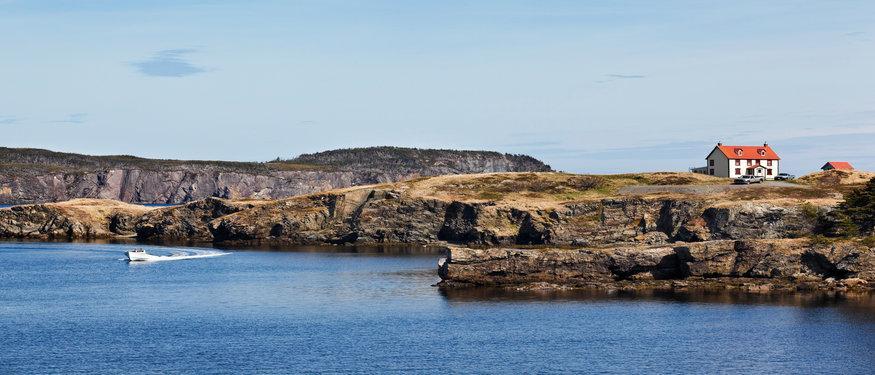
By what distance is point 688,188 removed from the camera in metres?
179

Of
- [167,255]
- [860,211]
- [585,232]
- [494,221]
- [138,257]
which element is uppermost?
[860,211]

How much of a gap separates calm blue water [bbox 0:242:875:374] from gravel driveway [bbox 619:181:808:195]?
Answer: 2641 inches

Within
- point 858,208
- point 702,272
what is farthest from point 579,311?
point 858,208

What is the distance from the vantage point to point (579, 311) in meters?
93.2

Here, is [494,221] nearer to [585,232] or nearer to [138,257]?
[585,232]

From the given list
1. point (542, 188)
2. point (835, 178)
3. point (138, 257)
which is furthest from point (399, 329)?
point (835, 178)

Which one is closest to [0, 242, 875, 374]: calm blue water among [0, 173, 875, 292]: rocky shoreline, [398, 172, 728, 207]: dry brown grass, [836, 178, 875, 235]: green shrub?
[0, 173, 875, 292]: rocky shoreline

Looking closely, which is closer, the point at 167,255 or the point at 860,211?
the point at 860,211

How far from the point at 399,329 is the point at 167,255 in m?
86.9

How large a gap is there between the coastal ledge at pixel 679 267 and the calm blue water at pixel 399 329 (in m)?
4.70

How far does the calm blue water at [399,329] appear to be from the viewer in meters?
71.8

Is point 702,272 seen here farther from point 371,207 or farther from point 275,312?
point 371,207

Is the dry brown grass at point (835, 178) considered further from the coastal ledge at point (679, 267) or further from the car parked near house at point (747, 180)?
the coastal ledge at point (679, 267)

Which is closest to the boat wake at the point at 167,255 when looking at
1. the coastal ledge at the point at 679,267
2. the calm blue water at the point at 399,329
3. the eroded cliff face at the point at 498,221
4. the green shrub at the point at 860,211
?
the eroded cliff face at the point at 498,221
